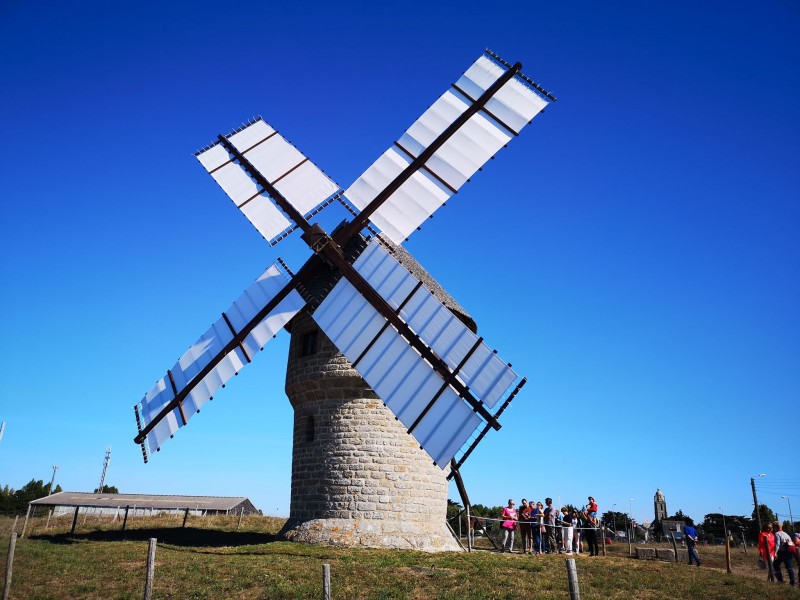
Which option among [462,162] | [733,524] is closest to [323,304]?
[462,162]

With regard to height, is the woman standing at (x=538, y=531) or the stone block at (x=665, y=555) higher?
the woman standing at (x=538, y=531)

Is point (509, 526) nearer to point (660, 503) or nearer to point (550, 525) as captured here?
point (550, 525)

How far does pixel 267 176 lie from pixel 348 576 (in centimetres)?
1146

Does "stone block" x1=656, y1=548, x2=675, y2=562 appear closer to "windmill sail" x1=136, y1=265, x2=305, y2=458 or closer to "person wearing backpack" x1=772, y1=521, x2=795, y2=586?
"person wearing backpack" x1=772, y1=521, x2=795, y2=586

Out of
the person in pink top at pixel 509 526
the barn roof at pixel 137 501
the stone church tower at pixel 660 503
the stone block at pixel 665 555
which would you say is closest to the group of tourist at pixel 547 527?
the person in pink top at pixel 509 526

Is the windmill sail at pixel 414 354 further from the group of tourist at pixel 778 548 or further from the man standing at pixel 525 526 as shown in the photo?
the group of tourist at pixel 778 548

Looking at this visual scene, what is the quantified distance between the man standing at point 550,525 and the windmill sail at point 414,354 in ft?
16.0

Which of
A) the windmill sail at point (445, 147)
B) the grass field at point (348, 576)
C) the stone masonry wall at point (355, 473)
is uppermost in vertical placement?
the windmill sail at point (445, 147)

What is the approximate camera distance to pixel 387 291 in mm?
13273

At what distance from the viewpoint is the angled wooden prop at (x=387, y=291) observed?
11.6 meters

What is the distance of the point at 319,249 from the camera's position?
48.2ft

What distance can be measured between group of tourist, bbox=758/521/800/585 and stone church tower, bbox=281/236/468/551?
7.15m

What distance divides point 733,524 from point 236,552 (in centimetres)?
2344

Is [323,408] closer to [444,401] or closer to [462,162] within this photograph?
[444,401]
